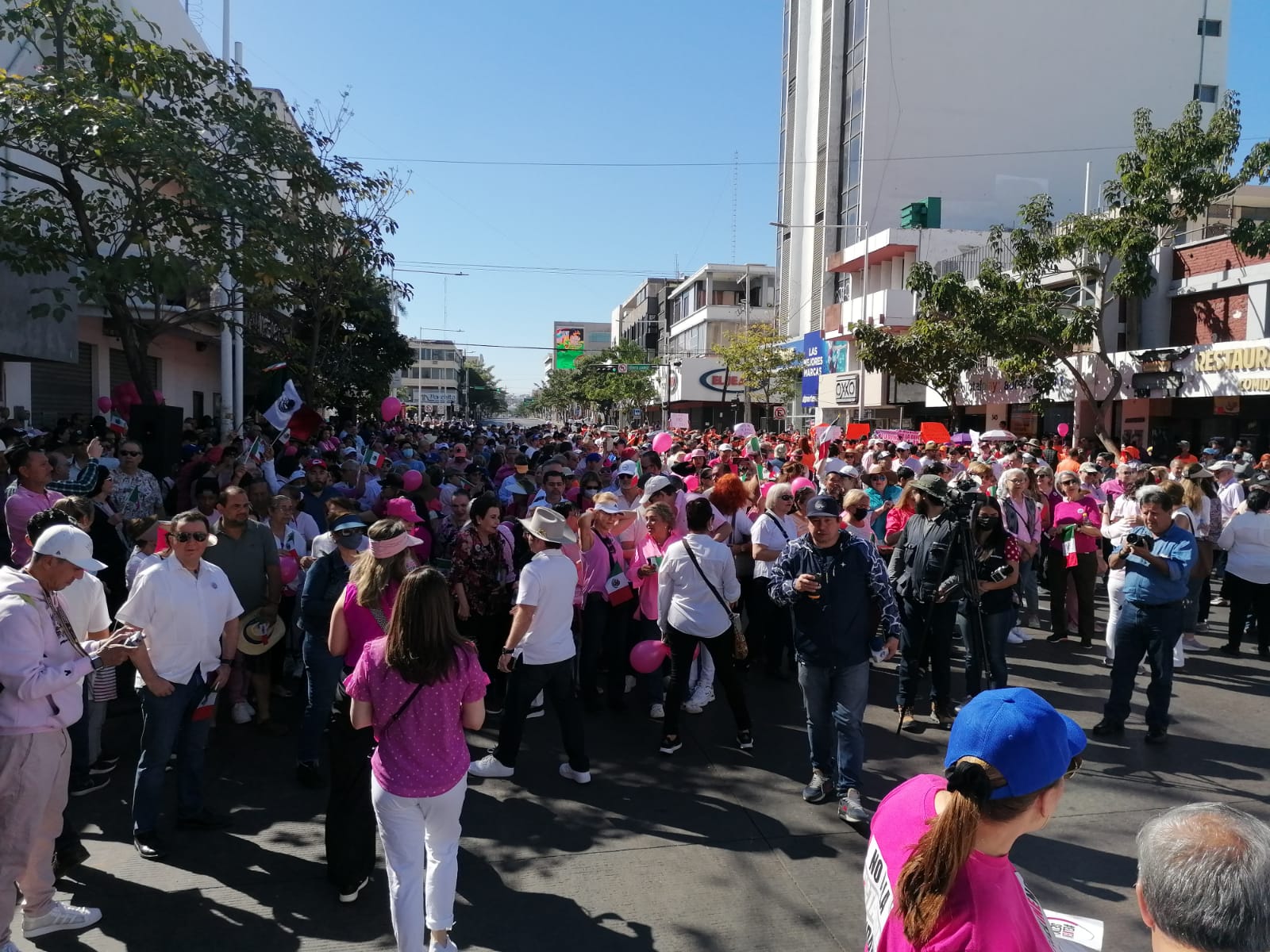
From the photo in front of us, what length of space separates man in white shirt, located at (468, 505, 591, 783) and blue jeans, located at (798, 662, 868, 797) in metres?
1.39

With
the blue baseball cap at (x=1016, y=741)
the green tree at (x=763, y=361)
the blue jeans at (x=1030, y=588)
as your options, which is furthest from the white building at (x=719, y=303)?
the blue baseball cap at (x=1016, y=741)

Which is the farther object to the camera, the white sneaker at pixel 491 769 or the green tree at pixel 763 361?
the green tree at pixel 763 361

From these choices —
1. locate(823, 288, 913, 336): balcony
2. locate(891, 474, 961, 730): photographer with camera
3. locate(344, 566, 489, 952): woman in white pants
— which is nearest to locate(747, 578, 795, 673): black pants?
locate(891, 474, 961, 730): photographer with camera

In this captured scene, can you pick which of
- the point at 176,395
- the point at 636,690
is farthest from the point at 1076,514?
the point at 176,395

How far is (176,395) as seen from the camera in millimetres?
24188

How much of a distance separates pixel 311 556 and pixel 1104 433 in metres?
19.9

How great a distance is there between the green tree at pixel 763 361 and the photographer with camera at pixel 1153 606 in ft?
111

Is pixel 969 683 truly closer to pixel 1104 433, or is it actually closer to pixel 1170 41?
pixel 1104 433

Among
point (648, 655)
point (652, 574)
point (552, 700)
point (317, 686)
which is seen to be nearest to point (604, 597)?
point (652, 574)

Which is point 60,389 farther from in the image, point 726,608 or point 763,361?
point 763,361

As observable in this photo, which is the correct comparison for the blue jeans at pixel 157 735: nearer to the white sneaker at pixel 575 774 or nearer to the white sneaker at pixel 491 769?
the white sneaker at pixel 491 769

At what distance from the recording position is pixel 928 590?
5945mm

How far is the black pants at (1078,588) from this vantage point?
8500 millimetres

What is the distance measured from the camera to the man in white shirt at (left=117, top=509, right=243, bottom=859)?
4.22 m
